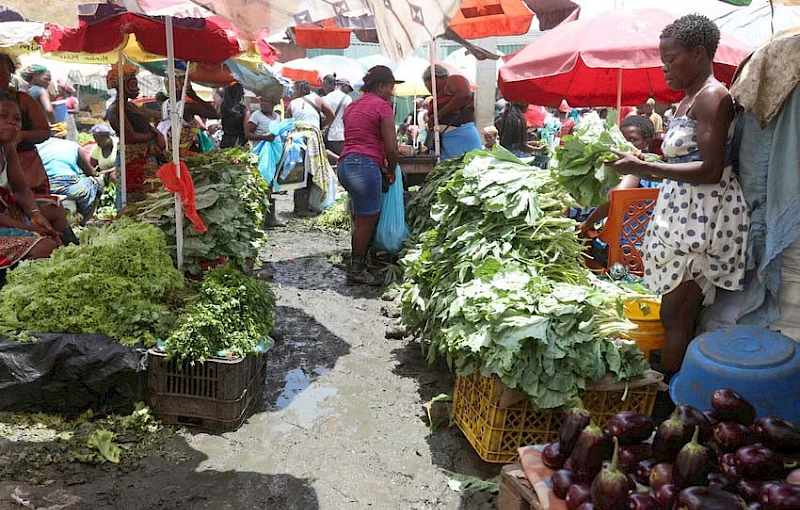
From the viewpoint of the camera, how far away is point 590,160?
12.4ft

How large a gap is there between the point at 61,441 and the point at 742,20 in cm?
721

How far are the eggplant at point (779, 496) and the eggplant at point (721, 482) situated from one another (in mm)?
105

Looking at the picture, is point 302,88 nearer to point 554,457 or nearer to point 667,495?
point 554,457

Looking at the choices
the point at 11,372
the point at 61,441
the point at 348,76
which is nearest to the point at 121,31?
the point at 11,372

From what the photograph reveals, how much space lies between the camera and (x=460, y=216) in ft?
15.6

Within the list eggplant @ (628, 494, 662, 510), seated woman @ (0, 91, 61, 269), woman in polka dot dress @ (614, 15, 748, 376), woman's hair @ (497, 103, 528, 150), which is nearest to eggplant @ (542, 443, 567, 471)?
eggplant @ (628, 494, 662, 510)

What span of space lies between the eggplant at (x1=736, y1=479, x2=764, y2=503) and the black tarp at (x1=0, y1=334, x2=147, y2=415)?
3140 millimetres

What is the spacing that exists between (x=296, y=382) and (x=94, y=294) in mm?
1552

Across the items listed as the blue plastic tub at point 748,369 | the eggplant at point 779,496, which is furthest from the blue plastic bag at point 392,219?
the eggplant at point 779,496

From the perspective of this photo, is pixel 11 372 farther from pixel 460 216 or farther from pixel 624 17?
pixel 624 17

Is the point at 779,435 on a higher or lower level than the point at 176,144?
lower

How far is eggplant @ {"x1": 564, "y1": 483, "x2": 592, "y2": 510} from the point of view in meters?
2.01

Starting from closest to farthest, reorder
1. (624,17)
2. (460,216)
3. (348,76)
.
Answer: (460,216) < (624,17) < (348,76)

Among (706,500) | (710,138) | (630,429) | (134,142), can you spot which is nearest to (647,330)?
(710,138)
